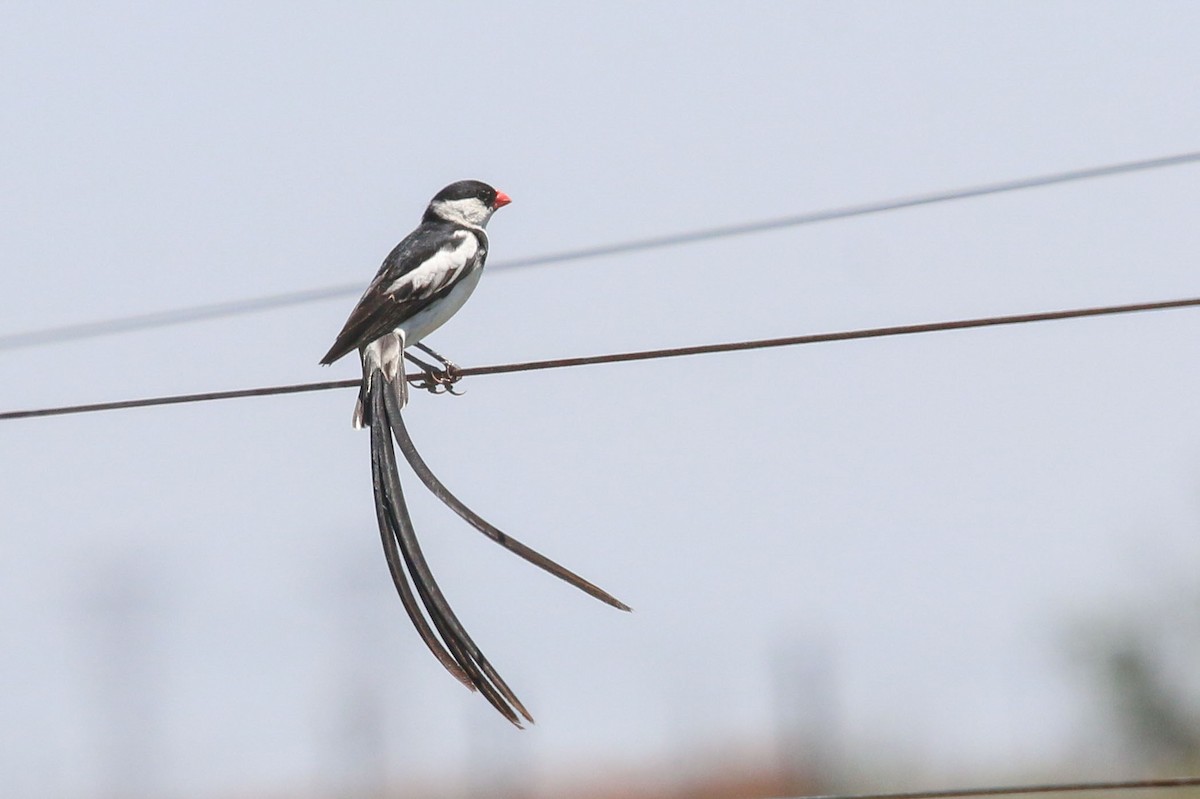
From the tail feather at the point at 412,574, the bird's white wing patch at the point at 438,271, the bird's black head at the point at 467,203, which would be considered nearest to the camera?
the tail feather at the point at 412,574

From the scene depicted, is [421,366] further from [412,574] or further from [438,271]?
[412,574]

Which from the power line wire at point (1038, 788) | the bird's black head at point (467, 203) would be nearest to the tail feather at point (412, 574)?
the power line wire at point (1038, 788)

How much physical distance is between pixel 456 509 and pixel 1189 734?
21488 mm

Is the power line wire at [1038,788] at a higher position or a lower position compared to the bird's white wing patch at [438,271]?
lower

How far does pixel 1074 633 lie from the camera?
1155 inches

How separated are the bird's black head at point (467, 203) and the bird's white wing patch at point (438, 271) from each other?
0.94 meters

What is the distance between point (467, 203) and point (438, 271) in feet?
4.58

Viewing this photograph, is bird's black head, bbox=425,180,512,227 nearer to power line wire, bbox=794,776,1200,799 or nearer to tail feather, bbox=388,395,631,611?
tail feather, bbox=388,395,631,611

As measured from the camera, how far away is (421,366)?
898 cm

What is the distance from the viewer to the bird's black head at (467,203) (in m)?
10.6

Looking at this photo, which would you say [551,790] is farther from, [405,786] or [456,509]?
[456,509]

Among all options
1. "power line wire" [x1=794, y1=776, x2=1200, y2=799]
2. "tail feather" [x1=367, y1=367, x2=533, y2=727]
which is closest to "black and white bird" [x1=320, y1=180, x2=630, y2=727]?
"tail feather" [x1=367, y1=367, x2=533, y2=727]

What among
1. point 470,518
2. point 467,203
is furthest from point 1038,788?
point 467,203

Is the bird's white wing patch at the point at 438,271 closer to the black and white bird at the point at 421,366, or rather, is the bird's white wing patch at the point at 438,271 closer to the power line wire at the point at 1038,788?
the black and white bird at the point at 421,366
